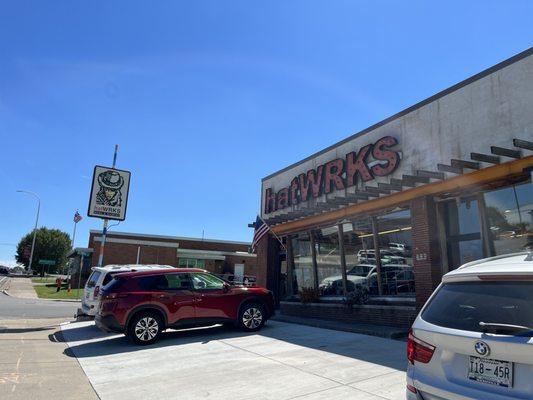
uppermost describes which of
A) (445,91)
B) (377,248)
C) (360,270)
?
(445,91)

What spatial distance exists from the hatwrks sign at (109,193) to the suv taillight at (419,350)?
54.8ft

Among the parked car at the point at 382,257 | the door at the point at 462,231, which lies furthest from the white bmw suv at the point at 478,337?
the parked car at the point at 382,257

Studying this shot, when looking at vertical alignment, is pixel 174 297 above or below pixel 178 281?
below

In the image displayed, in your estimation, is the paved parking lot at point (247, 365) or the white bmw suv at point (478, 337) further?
the paved parking lot at point (247, 365)

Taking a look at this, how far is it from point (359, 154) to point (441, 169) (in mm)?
4070

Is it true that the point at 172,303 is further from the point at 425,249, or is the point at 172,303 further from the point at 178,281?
the point at 425,249

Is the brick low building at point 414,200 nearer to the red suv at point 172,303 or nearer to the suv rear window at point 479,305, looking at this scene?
the red suv at point 172,303

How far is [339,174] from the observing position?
49.6 feet

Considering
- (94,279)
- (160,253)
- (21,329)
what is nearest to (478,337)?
(94,279)

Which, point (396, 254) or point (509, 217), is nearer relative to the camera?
point (509, 217)

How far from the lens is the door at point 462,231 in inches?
429

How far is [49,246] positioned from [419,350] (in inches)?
3412

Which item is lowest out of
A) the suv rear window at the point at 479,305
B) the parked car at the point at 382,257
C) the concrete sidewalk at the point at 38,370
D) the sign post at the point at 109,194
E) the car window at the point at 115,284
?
the concrete sidewalk at the point at 38,370

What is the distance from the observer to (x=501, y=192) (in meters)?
10.5
